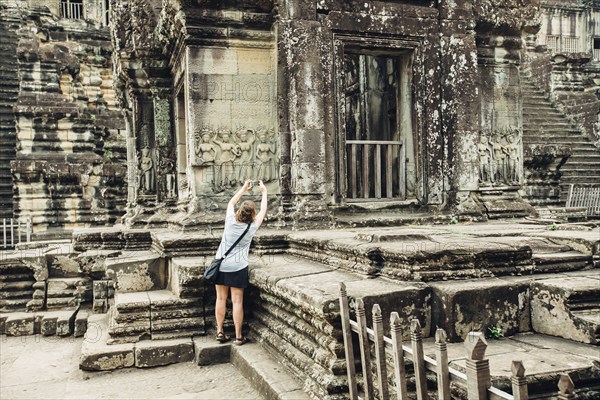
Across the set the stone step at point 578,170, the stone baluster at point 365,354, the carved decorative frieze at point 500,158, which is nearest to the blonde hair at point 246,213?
the stone baluster at point 365,354

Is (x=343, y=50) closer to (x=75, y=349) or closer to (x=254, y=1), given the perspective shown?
(x=254, y=1)

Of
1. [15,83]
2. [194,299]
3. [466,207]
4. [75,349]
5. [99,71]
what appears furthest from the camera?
[99,71]

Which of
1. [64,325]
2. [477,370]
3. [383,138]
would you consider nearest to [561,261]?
[477,370]

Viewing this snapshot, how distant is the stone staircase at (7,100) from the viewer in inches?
631

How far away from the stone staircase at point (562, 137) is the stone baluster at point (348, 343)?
14.4 metres

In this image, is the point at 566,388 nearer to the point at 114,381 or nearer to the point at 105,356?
the point at 114,381

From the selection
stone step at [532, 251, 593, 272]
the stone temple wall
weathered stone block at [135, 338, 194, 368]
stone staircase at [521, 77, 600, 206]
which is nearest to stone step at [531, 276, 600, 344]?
stone step at [532, 251, 593, 272]

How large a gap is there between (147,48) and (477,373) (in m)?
7.62

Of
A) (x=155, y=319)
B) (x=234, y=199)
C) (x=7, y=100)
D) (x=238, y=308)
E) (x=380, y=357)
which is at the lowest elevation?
(x=155, y=319)

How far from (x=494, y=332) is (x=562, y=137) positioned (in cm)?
1745

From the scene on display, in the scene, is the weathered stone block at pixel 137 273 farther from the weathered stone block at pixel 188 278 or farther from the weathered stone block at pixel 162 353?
the weathered stone block at pixel 162 353

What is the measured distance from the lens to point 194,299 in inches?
213

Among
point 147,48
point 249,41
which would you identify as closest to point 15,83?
point 147,48

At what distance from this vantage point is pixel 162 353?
16.5 ft
